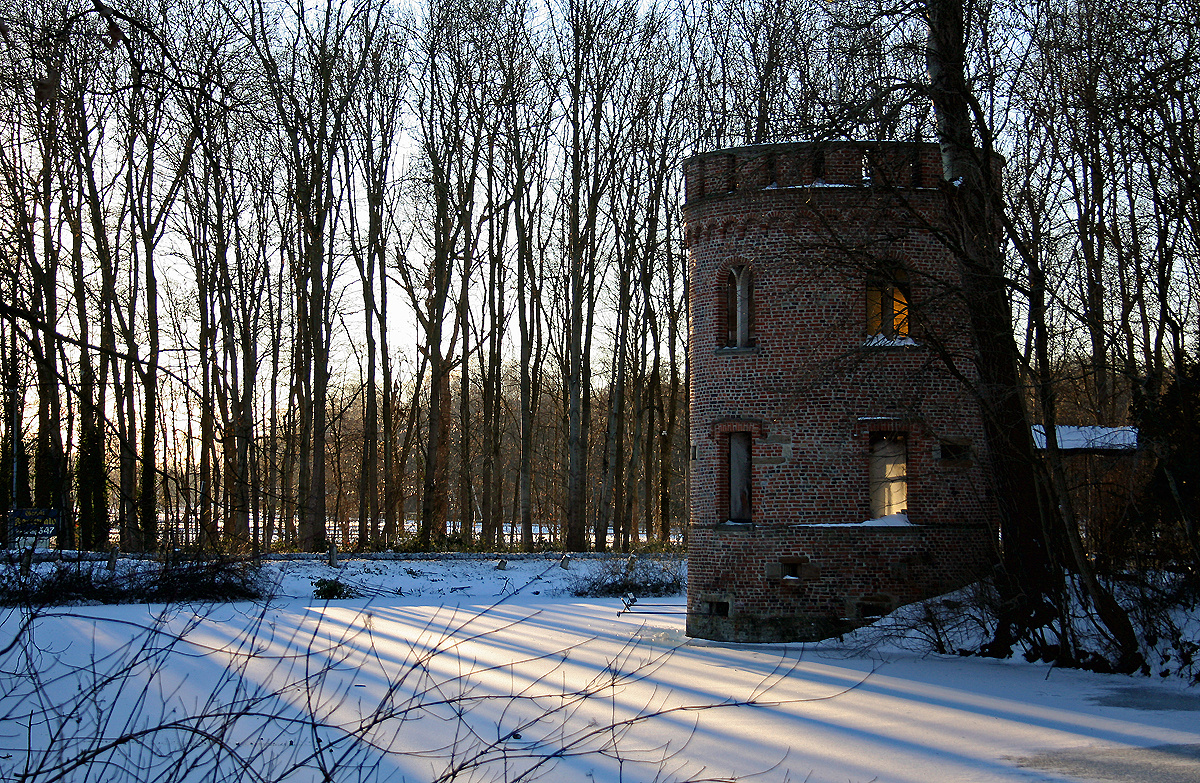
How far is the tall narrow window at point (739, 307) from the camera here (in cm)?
2022

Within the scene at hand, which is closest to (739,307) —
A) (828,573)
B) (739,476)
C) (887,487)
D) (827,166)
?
(827,166)

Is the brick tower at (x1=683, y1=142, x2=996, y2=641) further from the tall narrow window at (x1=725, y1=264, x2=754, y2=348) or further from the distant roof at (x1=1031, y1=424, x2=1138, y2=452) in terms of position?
the distant roof at (x1=1031, y1=424, x2=1138, y2=452)

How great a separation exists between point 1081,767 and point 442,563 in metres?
22.1

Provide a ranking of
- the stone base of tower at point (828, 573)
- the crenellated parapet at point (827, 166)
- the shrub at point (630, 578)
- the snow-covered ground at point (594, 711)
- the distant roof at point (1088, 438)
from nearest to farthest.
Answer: the snow-covered ground at point (594, 711)
the stone base of tower at point (828, 573)
the distant roof at point (1088, 438)
the crenellated parapet at point (827, 166)
the shrub at point (630, 578)

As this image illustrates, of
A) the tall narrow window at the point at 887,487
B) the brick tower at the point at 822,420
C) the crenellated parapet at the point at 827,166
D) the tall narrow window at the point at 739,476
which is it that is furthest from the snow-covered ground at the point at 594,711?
the crenellated parapet at the point at 827,166

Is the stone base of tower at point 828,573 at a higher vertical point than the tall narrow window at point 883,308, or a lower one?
lower

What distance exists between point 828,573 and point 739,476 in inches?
91.7

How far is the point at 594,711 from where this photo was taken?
12.6 m

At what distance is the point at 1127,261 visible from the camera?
58.4ft

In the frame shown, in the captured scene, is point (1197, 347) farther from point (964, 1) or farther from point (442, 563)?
point (442, 563)

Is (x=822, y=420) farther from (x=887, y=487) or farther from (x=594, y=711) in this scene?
(x=594, y=711)

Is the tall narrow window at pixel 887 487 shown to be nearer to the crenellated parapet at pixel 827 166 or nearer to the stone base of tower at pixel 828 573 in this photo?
the stone base of tower at pixel 828 573

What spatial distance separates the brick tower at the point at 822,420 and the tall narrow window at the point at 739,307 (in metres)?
0.03

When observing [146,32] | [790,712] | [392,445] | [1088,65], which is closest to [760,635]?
[790,712]
